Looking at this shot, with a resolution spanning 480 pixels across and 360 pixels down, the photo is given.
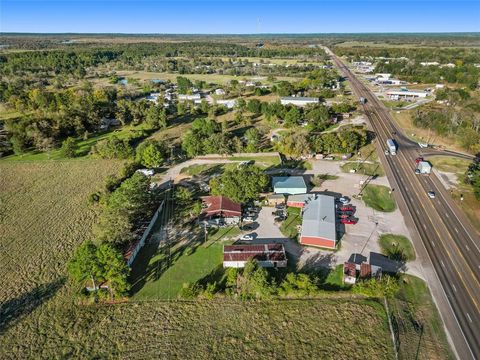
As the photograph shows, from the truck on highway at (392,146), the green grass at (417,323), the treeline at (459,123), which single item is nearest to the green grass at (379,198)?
the green grass at (417,323)

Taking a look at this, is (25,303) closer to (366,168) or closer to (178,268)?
(178,268)

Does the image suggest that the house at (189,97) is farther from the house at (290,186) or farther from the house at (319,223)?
the house at (319,223)

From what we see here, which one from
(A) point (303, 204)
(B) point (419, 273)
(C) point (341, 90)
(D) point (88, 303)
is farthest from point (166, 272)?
(C) point (341, 90)

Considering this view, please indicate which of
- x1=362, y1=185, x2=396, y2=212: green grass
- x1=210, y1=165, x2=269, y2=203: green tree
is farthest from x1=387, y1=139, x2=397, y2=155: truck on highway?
x1=210, y1=165, x2=269, y2=203: green tree

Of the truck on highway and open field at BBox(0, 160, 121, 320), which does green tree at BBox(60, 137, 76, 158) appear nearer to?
open field at BBox(0, 160, 121, 320)

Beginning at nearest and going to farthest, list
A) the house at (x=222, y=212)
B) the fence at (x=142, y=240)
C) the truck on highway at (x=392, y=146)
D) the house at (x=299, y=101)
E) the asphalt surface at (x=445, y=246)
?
the asphalt surface at (x=445, y=246)
the fence at (x=142, y=240)
the house at (x=222, y=212)
the truck on highway at (x=392, y=146)
the house at (x=299, y=101)
